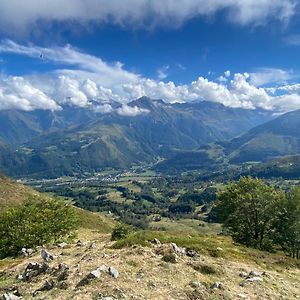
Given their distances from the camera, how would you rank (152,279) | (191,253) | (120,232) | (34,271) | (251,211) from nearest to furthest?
1. (152,279)
2. (34,271)
3. (191,253)
4. (120,232)
5. (251,211)

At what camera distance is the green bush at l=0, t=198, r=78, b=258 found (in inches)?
2534

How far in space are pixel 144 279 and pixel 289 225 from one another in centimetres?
4013

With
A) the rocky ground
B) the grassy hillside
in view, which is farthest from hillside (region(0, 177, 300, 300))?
the grassy hillside

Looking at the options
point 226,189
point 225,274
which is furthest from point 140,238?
point 226,189

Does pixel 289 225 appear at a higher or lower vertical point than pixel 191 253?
lower

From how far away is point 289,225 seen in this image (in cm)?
6362

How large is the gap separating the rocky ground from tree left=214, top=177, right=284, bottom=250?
27637 mm

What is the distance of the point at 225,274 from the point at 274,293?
4.66m

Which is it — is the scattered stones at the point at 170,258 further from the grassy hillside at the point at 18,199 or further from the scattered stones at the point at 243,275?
the grassy hillside at the point at 18,199

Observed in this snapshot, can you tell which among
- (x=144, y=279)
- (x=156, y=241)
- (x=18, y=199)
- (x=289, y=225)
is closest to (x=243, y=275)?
Result: (x=144, y=279)

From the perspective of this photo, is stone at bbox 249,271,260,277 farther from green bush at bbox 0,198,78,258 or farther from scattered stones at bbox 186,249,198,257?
green bush at bbox 0,198,78,258

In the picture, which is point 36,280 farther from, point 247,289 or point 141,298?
point 247,289

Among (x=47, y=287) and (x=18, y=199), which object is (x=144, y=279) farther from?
(x=18, y=199)

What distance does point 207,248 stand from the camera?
148 ft
